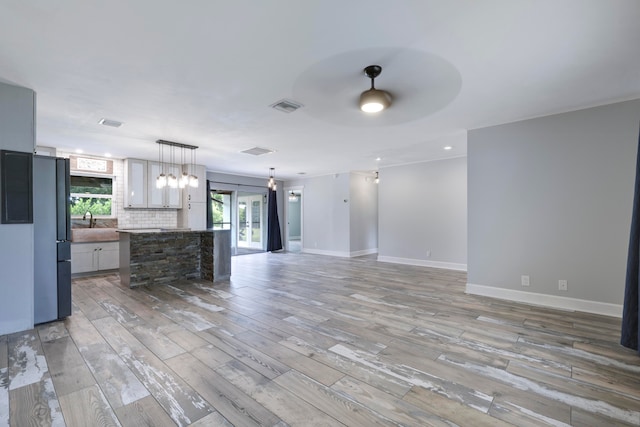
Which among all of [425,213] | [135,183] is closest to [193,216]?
[135,183]

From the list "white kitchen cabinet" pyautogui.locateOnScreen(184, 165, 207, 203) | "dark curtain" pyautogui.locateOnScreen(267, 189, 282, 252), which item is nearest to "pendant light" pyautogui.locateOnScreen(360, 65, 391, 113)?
"white kitchen cabinet" pyautogui.locateOnScreen(184, 165, 207, 203)

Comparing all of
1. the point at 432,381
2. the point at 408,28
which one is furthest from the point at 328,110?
the point at 432,381

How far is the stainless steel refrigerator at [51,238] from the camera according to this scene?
325 centimetres

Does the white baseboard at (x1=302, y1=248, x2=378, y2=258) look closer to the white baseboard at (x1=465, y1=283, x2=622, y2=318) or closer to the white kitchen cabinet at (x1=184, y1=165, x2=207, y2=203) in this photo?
the white kitchen cabinet at (x1=184, y1=165, x2=207, y2=203)

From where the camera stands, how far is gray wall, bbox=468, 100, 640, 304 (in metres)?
3.42

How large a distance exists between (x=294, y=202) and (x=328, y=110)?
9614mm

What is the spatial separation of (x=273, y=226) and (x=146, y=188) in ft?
13.2

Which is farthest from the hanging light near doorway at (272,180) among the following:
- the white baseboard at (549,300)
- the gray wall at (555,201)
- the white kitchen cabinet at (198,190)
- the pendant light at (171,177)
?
the white baseboard at (549,300)

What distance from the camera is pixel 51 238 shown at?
3.36m

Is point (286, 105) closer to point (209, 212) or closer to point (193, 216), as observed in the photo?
point (193, 216)

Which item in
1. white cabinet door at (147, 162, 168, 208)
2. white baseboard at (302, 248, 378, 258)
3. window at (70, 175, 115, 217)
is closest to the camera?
window at (70, 175, 115, 217)

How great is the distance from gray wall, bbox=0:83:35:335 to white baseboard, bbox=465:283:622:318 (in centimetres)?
558

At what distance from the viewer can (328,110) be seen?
360cm

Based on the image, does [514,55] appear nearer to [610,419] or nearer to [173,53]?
[610,419]
